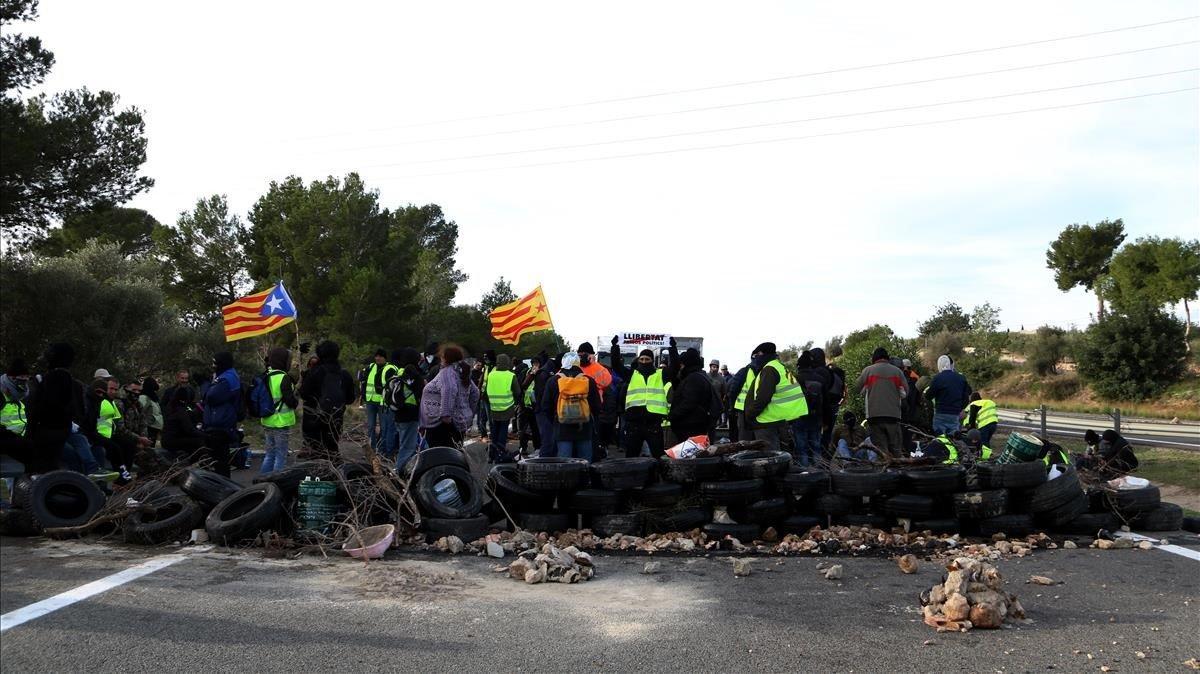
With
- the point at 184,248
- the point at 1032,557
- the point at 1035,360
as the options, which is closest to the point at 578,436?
the point at 1032,557

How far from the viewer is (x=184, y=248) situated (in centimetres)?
4469

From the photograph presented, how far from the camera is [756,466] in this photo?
30.5ft

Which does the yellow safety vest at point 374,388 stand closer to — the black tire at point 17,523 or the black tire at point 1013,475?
the black tire at point 17,523

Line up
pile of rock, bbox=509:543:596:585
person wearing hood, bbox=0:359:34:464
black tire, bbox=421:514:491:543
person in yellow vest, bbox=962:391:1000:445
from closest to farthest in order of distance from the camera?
pile of rock, bbox=509:543:596:585 → black tire, bbox=421:514:491:543 → person wearing hood, bbox=0:359:34:464 → person in yellow vest, bbox=962:391:1000:445

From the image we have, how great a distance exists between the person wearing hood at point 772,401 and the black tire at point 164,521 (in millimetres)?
6443

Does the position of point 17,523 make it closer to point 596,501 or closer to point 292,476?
point 292,476

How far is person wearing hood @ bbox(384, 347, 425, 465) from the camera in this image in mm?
12352

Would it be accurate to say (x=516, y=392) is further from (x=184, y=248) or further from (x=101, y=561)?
(x=184, y=248)

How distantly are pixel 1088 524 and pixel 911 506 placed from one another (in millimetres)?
1910

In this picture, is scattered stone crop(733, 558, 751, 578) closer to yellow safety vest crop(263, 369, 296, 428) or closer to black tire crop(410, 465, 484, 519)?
black tire crop(410, 465, 484, 519)

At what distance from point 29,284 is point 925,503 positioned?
25.0 metres

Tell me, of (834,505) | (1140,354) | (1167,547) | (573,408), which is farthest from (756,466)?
(1140,354)

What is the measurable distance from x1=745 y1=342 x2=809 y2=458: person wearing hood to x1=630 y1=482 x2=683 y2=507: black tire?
2.62 meters

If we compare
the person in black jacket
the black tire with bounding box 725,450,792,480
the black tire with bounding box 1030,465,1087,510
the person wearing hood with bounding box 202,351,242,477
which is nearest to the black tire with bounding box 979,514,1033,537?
the black tire with bounding box 1030,465,1087,510
